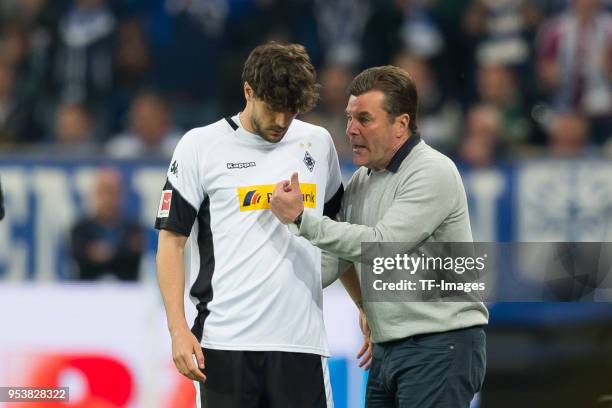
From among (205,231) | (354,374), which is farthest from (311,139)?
(354,374)

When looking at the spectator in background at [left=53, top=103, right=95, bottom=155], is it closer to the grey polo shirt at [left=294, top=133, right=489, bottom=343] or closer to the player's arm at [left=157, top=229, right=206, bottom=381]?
the player's arm at [left=157, top=229, right=206, bottom=381]

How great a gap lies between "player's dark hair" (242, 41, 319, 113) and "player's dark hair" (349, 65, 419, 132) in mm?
247

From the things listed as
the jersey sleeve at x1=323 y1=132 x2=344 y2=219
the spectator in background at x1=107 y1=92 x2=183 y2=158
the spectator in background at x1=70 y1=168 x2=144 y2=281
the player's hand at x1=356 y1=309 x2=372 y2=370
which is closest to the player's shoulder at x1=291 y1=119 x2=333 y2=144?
the jersey sleeve at x1=323 y1=132 x2=344 y2=219

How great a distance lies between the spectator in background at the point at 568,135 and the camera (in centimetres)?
906

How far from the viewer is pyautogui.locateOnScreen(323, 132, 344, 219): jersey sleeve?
14.0ft

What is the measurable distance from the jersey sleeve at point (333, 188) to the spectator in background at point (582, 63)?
5.47 metres

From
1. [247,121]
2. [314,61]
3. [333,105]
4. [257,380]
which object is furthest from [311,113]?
[257,380]

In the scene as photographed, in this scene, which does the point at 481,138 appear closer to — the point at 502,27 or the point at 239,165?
the point at 502,27

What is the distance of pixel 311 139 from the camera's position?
415 centimetres

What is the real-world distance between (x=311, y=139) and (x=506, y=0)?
609cm

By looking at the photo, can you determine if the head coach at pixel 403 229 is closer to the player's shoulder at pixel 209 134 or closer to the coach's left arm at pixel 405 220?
the coach's left arm at pixel 405 220

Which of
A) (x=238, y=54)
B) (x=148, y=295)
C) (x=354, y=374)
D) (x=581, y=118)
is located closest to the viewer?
(x=354, y=374)

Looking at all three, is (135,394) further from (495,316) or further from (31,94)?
(31,94)

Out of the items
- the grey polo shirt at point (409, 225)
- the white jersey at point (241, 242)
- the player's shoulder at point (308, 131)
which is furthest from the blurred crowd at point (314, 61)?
the white jersey at point (241, 242)
